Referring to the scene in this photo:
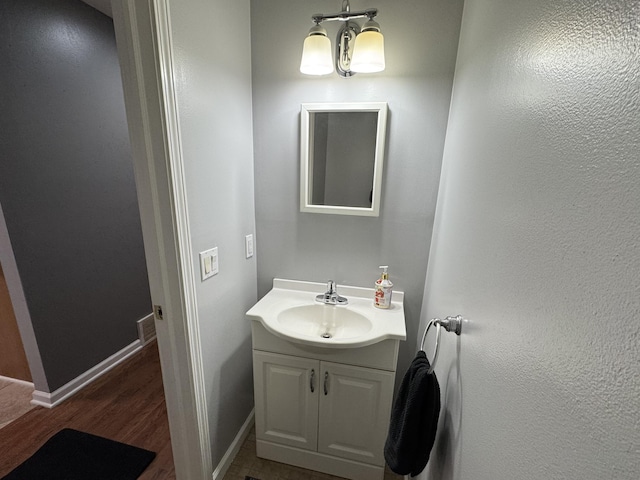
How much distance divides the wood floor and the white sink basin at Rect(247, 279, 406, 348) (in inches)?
37.9

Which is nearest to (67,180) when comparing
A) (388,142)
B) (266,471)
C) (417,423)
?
(388,142)

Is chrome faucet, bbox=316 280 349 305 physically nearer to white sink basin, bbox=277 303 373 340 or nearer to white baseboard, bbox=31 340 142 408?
white sink basin, bbox=277 303 373 340

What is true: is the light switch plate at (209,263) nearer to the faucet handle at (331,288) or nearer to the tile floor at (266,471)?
the faucet handle at (331,288)

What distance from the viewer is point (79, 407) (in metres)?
1.82

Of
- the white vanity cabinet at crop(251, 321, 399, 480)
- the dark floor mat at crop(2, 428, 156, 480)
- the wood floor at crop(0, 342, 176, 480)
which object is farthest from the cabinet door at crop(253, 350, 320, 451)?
the dark floor mat at crop(2, 428, 156, 480)

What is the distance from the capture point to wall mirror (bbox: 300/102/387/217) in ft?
4.61

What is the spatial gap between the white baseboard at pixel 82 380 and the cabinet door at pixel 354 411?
1.71 meters

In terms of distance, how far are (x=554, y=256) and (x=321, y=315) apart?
1242mm

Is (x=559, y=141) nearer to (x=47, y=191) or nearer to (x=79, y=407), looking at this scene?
(x=47, y=191)

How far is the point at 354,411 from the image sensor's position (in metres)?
1.35

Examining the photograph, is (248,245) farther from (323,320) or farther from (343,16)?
(343,16)

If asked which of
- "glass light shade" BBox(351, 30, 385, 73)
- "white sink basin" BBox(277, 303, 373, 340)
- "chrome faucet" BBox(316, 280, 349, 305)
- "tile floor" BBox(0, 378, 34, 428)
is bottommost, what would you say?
"tile floor" BBox(0, 378, 34, 428)

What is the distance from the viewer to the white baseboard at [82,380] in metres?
1.80

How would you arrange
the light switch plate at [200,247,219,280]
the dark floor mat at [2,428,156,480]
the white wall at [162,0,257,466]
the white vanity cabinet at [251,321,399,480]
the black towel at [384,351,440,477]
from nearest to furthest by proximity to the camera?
the black towel at [384,351,440,477], the white wall at [162,0,257,466], the light switch plate at [200,247,219,280], the white vanity cabinet at [251,321,399,480], the dark floor mat at [2,428,156,480]
